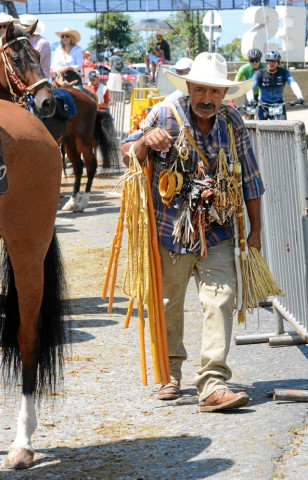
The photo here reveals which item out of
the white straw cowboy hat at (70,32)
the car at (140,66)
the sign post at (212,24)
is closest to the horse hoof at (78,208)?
the white straw cowboy hat at (70,32)

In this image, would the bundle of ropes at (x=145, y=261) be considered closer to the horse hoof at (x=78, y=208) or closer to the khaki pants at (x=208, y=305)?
the khaki pants at (x=208, y=305)

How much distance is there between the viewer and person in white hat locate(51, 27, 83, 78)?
1503 cm

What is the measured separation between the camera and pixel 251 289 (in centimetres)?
535

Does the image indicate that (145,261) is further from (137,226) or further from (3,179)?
(3,179)

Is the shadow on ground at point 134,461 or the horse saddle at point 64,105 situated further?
the horse saddle at point 64,105

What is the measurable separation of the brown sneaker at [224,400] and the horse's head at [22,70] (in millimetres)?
4057

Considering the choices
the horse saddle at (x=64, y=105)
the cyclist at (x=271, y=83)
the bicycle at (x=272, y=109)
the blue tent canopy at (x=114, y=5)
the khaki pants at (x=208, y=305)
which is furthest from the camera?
the blue tent canopy at (x=114, y=5)

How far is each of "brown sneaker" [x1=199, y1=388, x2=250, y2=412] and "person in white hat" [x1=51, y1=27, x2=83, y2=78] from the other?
10.4 meters

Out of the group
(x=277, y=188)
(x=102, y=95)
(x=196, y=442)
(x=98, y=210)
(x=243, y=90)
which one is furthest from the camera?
(x=102, y=95)

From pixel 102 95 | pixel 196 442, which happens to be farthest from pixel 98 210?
pixel 196 442

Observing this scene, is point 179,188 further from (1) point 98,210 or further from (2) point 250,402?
(1) point 98,210

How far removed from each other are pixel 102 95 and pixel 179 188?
15.8m

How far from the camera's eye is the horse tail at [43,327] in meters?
4.72

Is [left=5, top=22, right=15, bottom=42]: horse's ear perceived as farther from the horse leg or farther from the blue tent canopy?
the blue tent canopy
